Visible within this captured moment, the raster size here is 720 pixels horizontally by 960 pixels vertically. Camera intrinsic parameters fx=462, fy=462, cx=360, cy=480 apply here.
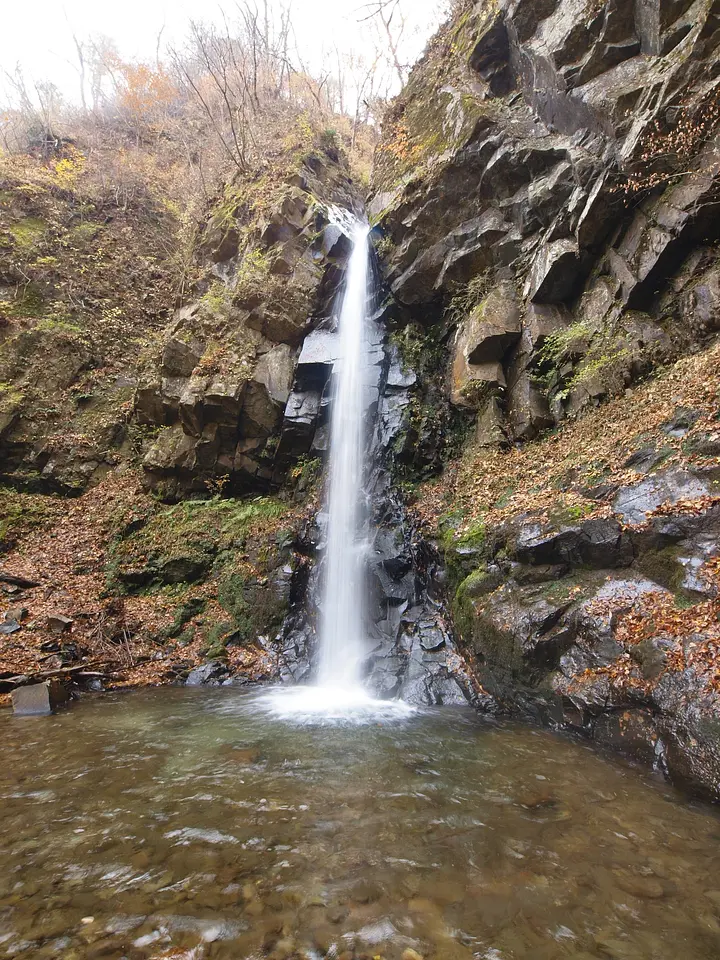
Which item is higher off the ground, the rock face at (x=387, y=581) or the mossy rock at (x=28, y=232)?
the mossy rock at (x=28, y=232)

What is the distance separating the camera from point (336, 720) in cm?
596

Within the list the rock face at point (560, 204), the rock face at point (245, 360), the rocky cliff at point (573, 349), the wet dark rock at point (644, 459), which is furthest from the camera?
the rock face at point (245, 360)

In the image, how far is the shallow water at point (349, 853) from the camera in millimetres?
2307

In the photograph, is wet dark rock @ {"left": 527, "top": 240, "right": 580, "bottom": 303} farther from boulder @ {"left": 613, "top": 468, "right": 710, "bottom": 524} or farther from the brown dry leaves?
boulder @ {"left": 613, "top": 468, "right": 710, "bottom": 524}

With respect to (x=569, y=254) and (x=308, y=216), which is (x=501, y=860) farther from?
(x=308, y=216)

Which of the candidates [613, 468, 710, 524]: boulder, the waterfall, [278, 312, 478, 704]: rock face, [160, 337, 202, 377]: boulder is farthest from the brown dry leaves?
[160, 337, 202, 377]: boulder

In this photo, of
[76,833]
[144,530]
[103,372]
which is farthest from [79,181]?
[76,833]

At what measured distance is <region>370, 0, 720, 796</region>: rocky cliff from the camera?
4859 mm

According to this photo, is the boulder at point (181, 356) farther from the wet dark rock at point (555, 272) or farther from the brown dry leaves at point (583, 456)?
the wet dark rock at point (555, 272)

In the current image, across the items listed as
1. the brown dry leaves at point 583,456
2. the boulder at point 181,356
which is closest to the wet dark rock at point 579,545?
the brown dry leaves at point 583,456

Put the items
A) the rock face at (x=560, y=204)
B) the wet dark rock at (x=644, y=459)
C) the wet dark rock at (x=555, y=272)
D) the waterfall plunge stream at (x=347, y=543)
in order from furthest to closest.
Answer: the wet dark rock at (x=555, y=272) < the rock face at (x=560, y=204) < the waterfall plunge stream at (x=347, y=543) < the wet dark rock at (x=644, y=459)

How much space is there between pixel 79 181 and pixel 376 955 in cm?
2114

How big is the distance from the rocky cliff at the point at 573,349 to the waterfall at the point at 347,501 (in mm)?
1059

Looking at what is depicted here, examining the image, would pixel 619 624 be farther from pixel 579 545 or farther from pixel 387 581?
pixel 387 581
